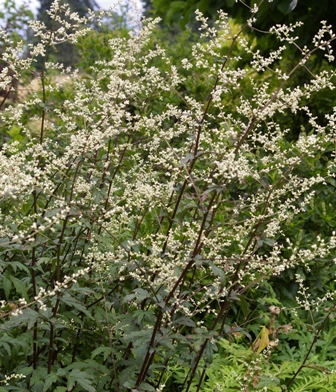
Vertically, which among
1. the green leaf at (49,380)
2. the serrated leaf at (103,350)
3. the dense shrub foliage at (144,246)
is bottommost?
the green leaf at (49,380)

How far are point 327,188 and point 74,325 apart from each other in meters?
3.08

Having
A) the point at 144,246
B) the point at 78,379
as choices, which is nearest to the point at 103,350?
the point at 78,379

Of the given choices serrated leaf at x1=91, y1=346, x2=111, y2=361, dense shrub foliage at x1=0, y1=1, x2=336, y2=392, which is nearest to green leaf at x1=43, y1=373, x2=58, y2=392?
dense shrub foliage at x1=0, y1=1, x2=336, y2=392

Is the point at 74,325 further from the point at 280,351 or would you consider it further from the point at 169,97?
the point at 169,97

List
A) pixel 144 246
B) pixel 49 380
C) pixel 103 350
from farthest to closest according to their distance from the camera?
pixel 144 246 → pixel 103 350 → pixel 49 380

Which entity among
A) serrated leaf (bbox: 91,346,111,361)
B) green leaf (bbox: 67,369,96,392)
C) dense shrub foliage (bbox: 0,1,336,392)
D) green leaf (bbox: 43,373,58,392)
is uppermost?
dense shrub foliage (bbox: 0,1,336,392)

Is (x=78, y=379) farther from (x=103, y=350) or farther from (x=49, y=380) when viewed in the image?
(x=103, y=350)

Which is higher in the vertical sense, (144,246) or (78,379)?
(144,246)

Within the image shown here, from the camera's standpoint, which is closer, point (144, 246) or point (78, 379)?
point (78, 379)

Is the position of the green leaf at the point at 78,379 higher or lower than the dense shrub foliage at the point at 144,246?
lower

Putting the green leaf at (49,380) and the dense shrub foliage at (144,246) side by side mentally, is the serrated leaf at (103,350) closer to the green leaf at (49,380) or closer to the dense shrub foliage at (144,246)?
the dense shrub foliage at (144,246)

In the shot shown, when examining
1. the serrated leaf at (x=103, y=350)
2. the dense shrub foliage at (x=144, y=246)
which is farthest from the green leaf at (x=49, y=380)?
the serrated leaf at (x=103, y=350)

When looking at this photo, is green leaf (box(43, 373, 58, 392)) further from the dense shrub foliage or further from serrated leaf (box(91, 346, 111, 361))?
serrated leaf (box(91, 346, 111, 361))

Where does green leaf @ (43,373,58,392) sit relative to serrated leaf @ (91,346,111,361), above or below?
below
